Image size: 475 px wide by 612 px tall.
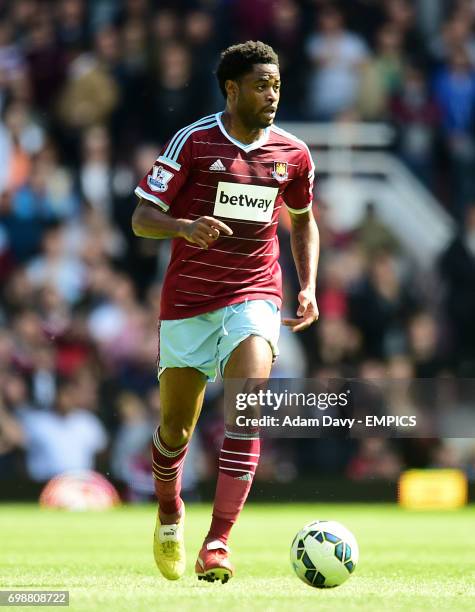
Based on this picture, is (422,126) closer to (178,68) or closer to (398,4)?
(398,4)

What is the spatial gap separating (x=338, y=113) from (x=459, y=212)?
168 centimetres

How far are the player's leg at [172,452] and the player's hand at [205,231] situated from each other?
83 centimetres

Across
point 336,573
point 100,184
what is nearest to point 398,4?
point 100,184

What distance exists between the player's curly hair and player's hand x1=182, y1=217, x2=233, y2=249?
0.91 meters

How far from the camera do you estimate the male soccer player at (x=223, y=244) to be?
7.07 metres

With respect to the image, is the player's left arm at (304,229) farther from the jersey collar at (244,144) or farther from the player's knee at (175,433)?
the player's knee at (175,433)

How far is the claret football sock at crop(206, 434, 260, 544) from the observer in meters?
6.86

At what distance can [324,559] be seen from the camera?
669 cm

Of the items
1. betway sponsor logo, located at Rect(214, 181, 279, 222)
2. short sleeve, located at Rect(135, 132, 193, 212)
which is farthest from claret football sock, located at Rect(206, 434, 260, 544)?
short sleeve, located at Rect(135, 132, 193, 212)

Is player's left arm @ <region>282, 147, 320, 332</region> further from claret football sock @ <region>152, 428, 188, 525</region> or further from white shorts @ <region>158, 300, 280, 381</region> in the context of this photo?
claret football sock @ <region>152, 428, 188, 525</region>

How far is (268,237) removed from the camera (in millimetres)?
7258

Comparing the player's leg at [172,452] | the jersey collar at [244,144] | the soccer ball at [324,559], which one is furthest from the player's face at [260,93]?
the soccer ball at [324,559]

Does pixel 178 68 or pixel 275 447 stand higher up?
pixel 178 68

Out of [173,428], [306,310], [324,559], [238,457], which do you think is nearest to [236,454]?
[238,457]
